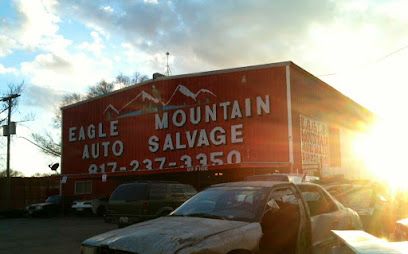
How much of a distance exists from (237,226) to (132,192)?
10563 millimetres

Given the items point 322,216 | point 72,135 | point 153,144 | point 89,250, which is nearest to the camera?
point 89,250

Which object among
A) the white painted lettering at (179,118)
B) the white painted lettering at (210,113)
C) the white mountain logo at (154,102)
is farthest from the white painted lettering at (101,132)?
the white painted lettering at (210,113)

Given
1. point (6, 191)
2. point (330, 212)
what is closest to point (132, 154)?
point (6, 191)

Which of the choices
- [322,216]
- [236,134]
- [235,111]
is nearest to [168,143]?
[236,134]

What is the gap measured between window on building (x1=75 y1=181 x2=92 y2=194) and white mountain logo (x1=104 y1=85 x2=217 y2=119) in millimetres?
5441

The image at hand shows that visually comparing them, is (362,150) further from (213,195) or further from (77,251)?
(213,195)

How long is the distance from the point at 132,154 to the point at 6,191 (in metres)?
9.18

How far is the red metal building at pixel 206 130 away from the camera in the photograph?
2900cm

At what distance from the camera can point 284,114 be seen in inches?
1131

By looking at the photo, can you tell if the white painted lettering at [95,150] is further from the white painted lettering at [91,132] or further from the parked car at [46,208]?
the parked car at [46,208]

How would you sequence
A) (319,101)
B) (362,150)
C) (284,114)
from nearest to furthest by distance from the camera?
(284,114) < (319,101) < (362,150)

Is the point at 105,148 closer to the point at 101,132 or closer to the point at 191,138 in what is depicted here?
the point at 101,132

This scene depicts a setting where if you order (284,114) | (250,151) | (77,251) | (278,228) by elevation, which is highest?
(284,114)

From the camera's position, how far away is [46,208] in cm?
3209
